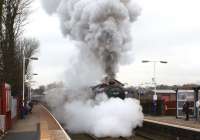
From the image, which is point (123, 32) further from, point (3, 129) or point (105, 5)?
point (3, 129)

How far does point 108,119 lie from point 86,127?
179 inches

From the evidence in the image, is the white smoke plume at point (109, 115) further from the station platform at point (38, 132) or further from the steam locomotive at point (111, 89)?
the station platform at point (38, 132)

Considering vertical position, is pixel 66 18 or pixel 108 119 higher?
pixel 66 18

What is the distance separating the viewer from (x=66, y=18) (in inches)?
1387

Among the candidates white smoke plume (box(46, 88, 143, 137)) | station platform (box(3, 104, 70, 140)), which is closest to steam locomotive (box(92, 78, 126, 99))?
white smoke plume (box(46, 88, 143, 137))

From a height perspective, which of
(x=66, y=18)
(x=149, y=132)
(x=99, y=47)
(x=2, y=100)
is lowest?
(x=149, y=132)

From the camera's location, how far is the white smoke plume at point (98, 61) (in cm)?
2830

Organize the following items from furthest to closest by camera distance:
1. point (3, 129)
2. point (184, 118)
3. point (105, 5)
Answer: point (184, 118)
point (105, 5)
point (3, 129)

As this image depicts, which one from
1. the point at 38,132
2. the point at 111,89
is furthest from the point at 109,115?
the point at 38,132

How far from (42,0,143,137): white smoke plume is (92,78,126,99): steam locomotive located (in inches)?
12.8

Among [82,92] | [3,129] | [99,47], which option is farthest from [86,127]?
[3,129]

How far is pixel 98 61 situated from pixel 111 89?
4.09m

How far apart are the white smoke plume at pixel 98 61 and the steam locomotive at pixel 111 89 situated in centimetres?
32

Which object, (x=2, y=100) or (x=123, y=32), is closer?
(x=2, y=100)
